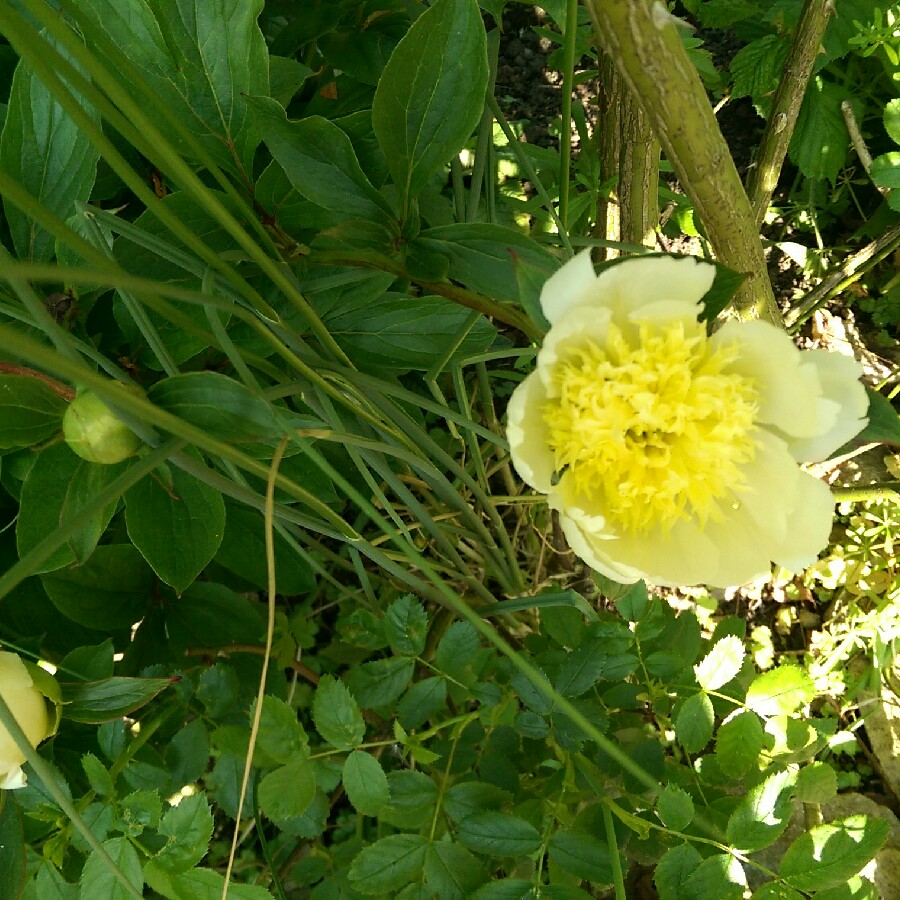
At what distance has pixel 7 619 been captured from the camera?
722mm

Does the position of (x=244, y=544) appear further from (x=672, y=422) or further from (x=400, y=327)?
(x=672, y=422)

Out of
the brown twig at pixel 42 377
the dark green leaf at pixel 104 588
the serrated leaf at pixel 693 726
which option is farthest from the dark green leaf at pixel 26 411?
the serrated leaf at pixel 693 726

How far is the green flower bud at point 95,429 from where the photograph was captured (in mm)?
392

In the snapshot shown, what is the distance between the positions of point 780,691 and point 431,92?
0.51m

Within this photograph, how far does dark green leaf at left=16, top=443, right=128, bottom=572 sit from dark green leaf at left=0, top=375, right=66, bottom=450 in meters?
0.03

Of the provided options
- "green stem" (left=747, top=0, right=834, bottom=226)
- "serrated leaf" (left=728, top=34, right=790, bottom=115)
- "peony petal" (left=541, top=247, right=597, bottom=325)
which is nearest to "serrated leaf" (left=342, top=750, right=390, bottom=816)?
"peony petal" (left=541, top=247, right=597, bottom=325)

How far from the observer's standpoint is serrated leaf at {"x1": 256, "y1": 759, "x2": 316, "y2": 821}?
55 centimetres

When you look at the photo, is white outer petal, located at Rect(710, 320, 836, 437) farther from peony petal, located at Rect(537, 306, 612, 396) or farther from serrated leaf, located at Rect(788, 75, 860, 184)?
serrated leaf, located at Rect(788, 75, 860, 184)

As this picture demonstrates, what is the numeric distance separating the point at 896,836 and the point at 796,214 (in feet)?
2.83

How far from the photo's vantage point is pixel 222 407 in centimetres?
38

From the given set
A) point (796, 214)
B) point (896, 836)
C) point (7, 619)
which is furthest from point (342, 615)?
point (796, 214)

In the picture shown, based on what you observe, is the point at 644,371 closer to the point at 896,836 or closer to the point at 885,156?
the point at 885,156

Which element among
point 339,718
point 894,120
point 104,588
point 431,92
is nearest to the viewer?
point 431,92

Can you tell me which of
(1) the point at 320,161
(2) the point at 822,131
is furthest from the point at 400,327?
(2) the point at 822,131
